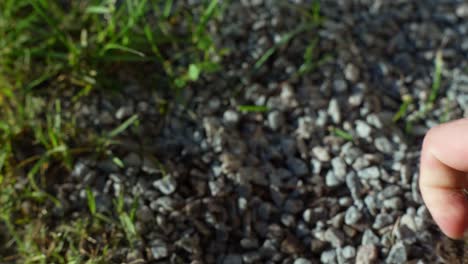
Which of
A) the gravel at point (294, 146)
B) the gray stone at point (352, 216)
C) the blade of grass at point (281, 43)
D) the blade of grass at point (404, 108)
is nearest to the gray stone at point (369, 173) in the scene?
the gravel at point (294, 146)

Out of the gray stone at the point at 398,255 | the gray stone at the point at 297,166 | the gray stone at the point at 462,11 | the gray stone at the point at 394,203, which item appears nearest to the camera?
the gray stone at the point at 398,255

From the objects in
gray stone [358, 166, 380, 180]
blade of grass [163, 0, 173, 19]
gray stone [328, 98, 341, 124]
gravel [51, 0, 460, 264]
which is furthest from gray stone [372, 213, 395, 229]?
blade of grass [163, 0, 173, 19]

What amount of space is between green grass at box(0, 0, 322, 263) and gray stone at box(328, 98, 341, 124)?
0.22ft

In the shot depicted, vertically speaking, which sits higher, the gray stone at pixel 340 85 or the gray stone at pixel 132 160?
the gray stone at pixel 340 85

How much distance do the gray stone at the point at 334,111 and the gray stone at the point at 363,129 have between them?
6 centimetres

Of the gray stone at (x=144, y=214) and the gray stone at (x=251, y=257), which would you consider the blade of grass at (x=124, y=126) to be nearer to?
the gray stone at (x=144, y=214)

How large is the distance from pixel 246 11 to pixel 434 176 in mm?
979

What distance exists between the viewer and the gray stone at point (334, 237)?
1724mm

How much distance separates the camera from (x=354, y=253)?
1.70 meters

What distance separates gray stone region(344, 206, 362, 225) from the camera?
5.77 feet

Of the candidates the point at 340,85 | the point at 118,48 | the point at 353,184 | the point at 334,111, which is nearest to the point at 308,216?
the point at 353,184

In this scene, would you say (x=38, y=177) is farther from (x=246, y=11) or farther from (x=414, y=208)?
(x=414, y=208)

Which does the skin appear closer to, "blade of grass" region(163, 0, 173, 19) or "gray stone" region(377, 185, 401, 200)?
"gray stone" region(377, 185, 401, 200)

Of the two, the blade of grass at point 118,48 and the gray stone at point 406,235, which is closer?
the gray stone at point 406,235
